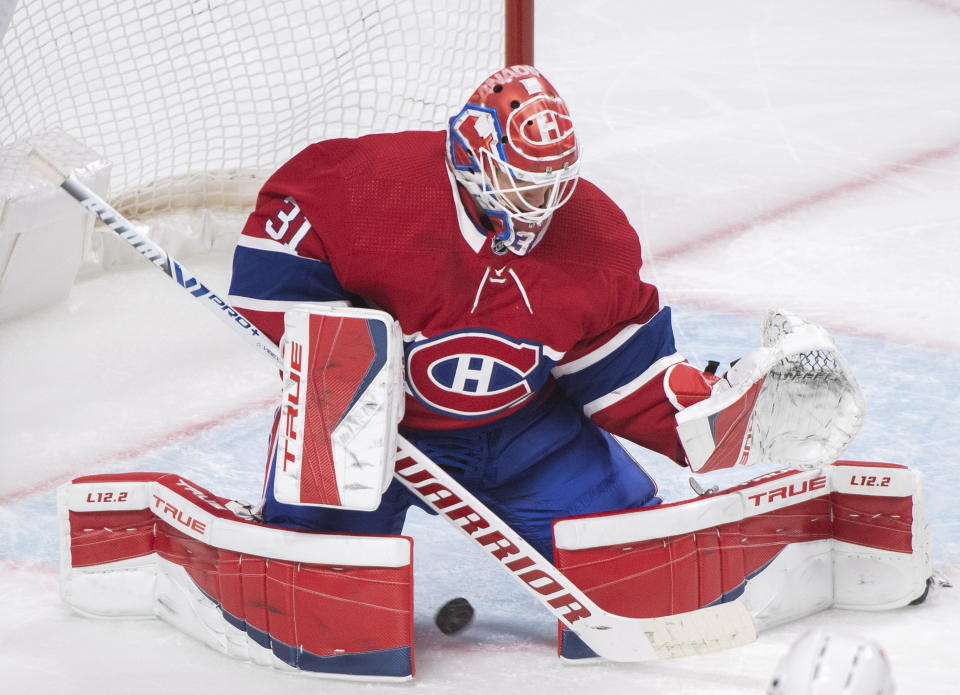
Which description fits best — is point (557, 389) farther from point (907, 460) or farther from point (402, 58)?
point (402, 58)

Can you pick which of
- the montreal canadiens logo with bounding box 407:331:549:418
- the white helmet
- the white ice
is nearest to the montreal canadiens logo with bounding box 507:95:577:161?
the montreal canadiens logo with bounding box 407:331:549:418

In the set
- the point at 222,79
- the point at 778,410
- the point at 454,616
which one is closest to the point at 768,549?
the point at 778,410

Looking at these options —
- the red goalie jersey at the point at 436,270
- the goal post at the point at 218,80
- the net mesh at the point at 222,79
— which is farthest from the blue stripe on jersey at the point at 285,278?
the net mesh at the point at 222,79

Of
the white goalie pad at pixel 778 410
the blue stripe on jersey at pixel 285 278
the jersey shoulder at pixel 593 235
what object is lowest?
the white goalie pad at pixel 778 410

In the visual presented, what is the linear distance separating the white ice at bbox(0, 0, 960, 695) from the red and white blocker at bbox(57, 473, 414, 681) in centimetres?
4

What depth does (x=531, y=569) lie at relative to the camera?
2369mm

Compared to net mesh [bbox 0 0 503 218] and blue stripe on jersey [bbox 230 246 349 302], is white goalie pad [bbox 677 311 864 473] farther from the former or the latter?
net mesh [bbox 0 0 503 218]

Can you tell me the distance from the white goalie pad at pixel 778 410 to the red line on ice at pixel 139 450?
3.98 ft

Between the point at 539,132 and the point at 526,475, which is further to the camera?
the point at 526,475

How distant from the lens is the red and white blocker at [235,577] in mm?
2311

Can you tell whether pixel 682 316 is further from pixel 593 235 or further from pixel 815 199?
pixel 593 235

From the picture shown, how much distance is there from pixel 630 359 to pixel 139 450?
3.86 feet

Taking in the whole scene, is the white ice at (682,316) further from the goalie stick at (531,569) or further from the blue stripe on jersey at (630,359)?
the blue stripe on jersey at (630,359)

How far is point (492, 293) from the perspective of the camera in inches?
90.2
